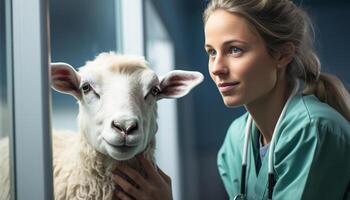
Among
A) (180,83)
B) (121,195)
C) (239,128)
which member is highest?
(180,83)

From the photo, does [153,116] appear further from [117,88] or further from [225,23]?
[225,23]

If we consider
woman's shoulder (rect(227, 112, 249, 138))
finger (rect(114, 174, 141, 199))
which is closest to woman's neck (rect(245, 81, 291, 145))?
woman's shoulder (rect(227, 112, 249, 138))

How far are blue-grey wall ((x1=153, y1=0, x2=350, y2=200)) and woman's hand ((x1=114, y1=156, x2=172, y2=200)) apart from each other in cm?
65

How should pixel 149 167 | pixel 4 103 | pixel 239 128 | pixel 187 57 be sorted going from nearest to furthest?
pixel 4 103, pixel 149 167, pixel 239 128, pixel 187 57

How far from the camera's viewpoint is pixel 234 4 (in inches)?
41.3

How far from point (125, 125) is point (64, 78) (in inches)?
A: 7.0

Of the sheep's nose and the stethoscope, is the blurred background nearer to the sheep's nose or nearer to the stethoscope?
the stethoscope

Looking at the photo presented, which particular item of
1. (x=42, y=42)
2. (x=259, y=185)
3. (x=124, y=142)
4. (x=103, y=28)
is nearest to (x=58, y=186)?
(x=124, y=142)

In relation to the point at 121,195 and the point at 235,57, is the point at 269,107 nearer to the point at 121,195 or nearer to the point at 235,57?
the point at 235,57

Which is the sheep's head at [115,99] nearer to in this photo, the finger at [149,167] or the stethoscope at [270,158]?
the finger at [149,167]

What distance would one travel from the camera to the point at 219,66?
3.33 ft

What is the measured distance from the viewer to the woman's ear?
3.54 ft

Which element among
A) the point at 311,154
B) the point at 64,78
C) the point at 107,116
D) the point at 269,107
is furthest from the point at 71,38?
the point at 311,154

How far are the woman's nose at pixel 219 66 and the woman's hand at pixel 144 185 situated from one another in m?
0.23
